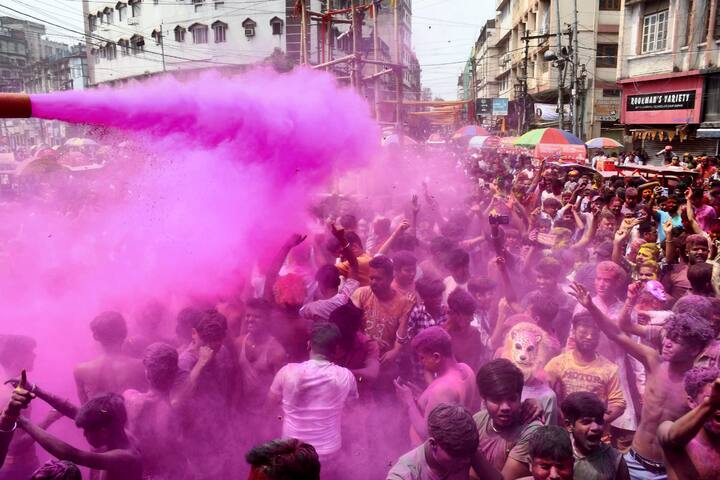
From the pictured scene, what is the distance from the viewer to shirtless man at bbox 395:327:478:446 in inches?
140

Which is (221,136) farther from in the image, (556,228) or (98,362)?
(556,228)

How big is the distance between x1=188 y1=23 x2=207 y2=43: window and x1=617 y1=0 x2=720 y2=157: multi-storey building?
→ 1099 inches

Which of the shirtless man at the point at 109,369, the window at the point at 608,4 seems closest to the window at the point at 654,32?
the window at the point at 608,4

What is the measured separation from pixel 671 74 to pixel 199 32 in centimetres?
3094

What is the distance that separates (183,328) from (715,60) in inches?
849

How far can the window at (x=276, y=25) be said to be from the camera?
39.6m

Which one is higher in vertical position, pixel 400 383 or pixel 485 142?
pixel 485 142

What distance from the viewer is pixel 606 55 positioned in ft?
114

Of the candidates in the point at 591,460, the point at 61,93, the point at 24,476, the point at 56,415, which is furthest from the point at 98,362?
the point at 591,460

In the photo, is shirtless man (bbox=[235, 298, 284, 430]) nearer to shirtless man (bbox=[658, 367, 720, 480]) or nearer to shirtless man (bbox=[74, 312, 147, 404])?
shirtless man (bbox=[74, 312, 147, 404])

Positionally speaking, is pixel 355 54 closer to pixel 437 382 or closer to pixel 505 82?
pixel 437 382

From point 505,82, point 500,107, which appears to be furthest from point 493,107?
point 505,82

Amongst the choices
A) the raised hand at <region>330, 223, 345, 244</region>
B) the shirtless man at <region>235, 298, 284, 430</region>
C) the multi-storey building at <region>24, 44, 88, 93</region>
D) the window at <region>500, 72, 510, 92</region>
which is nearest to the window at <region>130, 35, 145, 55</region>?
the multi-storey building at <region>24, 44, 88, 93</region>

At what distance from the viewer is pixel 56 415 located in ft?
11.6
